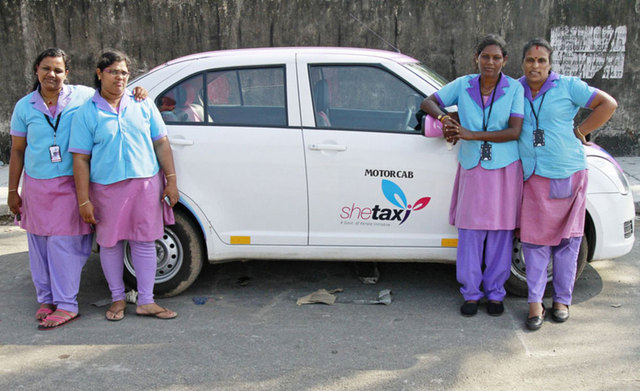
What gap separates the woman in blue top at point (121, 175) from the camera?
4156 mm

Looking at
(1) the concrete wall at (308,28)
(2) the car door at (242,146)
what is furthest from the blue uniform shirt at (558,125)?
(1) the concrete wall at (308,28)

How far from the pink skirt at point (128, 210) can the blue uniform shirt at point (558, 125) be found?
2.48 metres

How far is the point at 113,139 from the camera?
13.6ft

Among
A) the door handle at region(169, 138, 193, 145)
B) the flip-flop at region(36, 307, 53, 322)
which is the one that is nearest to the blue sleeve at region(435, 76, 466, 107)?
the door handle at region(169, 138, 193, 145)

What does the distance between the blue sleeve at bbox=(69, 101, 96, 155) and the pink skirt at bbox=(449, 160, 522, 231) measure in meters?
2.42

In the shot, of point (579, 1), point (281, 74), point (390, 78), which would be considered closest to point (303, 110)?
point (281, 74)

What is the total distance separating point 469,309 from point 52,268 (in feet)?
9.27

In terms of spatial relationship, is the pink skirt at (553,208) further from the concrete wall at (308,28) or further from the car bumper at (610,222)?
the concrete wall at (308,28)

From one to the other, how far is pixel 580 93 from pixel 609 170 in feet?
2.51

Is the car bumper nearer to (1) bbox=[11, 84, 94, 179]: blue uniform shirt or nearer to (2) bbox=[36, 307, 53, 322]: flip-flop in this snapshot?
(1) bbox=[11, 84, 94, 179]: blue uniform shirt

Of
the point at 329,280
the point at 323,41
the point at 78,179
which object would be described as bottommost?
the point at 329,280

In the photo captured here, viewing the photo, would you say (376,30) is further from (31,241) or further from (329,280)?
(31,241)

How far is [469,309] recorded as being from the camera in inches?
175

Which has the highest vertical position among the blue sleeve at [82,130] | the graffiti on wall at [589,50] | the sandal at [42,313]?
the graffiti on wall at [589,50]
